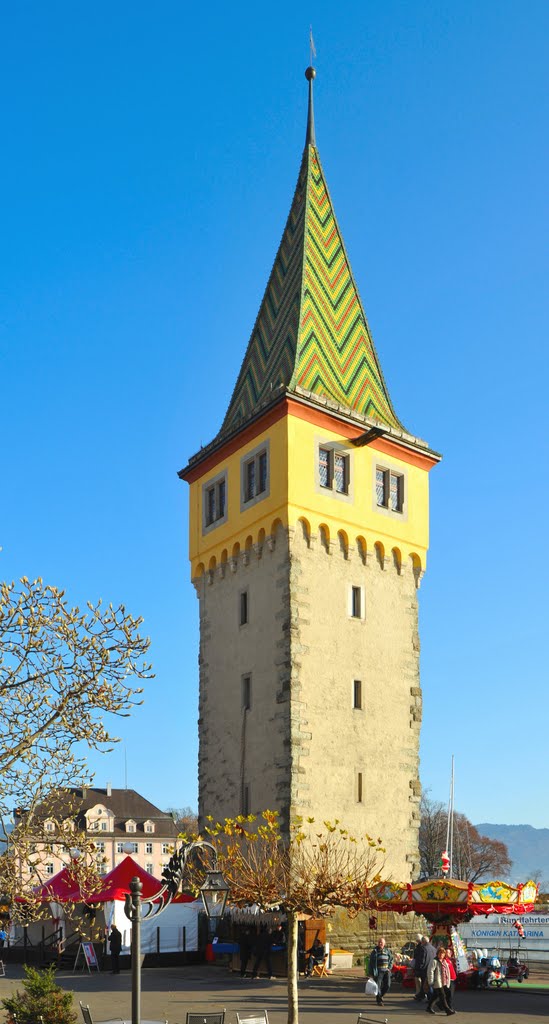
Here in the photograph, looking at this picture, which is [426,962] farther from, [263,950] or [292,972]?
[292,972]

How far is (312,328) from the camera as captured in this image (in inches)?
1412

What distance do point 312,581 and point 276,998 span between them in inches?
471

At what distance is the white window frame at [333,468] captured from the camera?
32.6 m

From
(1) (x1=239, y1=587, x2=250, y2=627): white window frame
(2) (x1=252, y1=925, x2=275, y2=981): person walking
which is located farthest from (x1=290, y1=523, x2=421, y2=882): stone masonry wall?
(2) (x1=252, y1=925, x2=275, y2=981): person walking

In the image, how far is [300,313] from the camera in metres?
35.7

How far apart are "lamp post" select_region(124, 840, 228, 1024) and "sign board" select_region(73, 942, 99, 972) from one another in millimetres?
15925

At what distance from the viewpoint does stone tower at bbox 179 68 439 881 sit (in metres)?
30.9

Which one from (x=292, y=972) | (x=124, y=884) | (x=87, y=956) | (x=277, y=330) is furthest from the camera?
(x=277, y=330)

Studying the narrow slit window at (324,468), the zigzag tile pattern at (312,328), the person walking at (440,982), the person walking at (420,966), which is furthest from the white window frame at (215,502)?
the person walking at (440,982)

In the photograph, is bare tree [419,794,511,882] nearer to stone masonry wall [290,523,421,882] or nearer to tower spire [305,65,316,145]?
stone masonry wall [290,523,421,882]

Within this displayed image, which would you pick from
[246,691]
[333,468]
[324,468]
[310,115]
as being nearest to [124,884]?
[246,691]

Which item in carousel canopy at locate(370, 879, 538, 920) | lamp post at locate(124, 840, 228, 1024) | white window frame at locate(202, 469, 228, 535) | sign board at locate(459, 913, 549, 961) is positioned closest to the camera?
lamp post at locate(124, 840, 228, 1024)

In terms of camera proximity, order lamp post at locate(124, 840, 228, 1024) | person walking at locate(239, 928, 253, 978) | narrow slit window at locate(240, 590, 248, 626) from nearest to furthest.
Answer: lamp post at locate(124, 840, 228, 1024) → person walking at locate(239, 928, 253, 978) → narrow slit window at locate(240, 590, 248, 626)

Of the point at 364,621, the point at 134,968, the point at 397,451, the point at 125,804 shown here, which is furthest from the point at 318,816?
the point at 125,804
